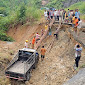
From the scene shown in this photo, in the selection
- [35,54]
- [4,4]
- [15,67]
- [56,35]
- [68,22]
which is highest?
[4,4]

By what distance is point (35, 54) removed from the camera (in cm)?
1084

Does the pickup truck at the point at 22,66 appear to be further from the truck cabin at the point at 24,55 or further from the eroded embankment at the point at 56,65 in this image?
the eroded embankment at the point at 56,65

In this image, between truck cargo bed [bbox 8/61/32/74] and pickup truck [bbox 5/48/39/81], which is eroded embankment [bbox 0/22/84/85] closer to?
pickup truck [bbox 5/48/39/81]

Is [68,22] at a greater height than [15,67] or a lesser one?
greater

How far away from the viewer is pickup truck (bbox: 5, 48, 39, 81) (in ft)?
29.9

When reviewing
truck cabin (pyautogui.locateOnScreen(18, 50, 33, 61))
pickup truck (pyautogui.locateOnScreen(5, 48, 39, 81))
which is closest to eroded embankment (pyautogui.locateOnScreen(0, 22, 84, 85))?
pickup truck (pyautogui.locateOnScreen(5, 48, 39, 81))

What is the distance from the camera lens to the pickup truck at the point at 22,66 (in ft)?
29.9

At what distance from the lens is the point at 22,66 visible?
33.2 ft

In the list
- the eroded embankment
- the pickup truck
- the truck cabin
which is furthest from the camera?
the truck cabin

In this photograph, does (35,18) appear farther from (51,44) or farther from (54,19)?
(51,44)

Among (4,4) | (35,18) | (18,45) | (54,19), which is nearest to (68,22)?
(54,19)

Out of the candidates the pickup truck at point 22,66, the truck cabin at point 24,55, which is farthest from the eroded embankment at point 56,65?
the truck cabin at point 24,55

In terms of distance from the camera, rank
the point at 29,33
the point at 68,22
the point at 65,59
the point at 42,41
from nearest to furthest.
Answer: the point at 65,59 → the point at 42,41 → the point at 68,22 → the point at 29,33

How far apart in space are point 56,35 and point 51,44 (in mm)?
1152
